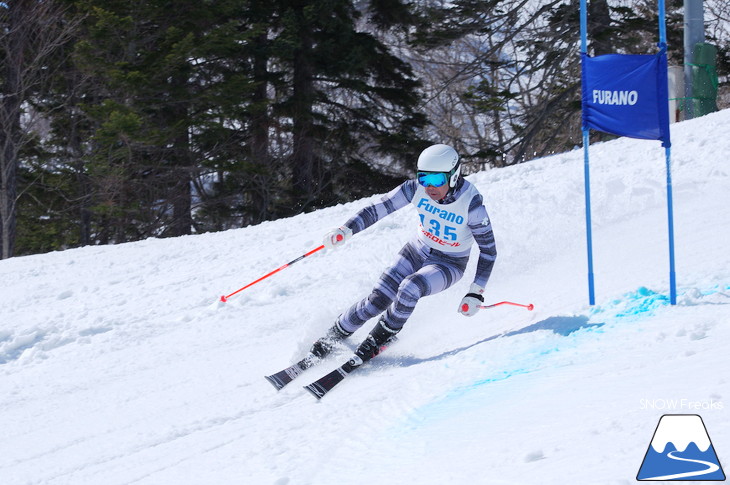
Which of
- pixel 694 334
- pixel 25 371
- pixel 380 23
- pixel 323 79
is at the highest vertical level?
pixel 380 23

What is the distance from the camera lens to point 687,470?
8.77 feet

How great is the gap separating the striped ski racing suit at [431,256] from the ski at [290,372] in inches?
13.5

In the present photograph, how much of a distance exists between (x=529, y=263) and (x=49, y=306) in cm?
462

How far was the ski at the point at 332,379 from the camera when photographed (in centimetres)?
445

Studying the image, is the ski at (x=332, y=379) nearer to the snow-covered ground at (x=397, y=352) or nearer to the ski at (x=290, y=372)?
the snow-covered ground at (x=397, y=352)

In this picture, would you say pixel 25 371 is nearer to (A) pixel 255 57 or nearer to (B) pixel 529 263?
(B) pixel 529 263

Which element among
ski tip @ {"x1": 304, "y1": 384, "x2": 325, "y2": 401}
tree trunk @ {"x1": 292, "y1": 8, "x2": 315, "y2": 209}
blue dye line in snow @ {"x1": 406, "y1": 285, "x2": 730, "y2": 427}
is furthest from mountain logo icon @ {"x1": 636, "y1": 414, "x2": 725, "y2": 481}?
tree trunk @ {"x1": 292, "y1": 8, "x2": 315, "y2": 209}

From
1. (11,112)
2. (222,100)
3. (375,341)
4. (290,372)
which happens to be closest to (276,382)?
(290,372)

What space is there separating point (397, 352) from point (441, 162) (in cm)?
135

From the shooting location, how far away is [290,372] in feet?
16.0

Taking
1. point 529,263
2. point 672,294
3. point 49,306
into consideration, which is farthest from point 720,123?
point 49,306

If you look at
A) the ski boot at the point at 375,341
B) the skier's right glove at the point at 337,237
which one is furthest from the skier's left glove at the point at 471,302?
the skier's right glove at the point at 337,237

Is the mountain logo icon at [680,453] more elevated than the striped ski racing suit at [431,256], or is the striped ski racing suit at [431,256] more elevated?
the striped ski racing suit at [431,256]

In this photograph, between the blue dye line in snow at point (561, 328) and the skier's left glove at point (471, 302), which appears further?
the skier's left glove at point (471, 302)
